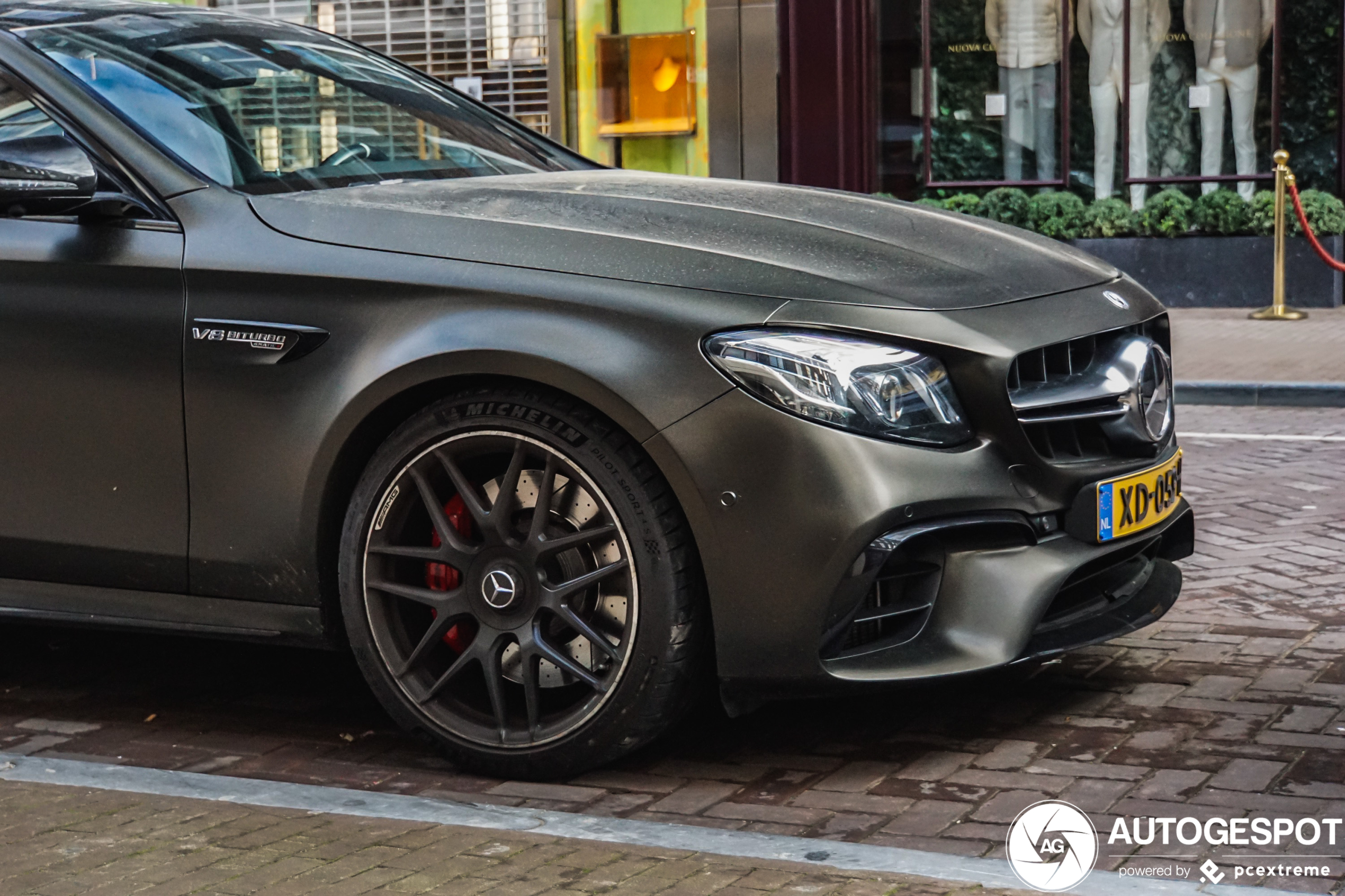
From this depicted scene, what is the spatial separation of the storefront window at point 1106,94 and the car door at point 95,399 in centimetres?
1199

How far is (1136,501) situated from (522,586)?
4.35 feet

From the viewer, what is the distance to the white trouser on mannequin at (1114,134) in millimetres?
14898

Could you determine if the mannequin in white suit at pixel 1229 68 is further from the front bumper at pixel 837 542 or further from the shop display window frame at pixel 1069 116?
the front bumper at pixel 837 542

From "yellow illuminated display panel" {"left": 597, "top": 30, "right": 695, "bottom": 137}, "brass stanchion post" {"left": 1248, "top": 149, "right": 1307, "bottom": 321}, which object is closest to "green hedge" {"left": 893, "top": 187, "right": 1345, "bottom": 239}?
"brass stanchion post" {"left": 1248, "top": 149, "right": 1307, "bottom": 321}

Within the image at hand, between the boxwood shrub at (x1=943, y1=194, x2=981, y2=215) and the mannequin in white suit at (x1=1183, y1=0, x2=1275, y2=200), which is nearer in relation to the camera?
the mannequin in white suit at (x1=1183, y1=0, x2=1275, y2=200)

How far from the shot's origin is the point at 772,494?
138 inches

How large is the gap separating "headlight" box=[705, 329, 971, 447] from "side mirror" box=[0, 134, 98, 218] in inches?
58.3

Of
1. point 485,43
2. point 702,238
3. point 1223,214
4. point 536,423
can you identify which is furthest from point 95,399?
point 485,43

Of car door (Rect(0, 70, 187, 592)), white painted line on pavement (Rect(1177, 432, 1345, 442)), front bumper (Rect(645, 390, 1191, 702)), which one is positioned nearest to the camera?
front bumper (Rect(645, 390, 1191, 702))

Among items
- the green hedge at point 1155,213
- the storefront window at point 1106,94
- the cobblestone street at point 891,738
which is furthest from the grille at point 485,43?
the cobblestone street at point 891,738

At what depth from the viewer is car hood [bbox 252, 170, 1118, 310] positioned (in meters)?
3.64

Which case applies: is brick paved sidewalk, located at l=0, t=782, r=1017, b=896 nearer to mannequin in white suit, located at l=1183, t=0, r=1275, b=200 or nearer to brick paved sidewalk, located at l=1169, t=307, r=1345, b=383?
brick paved sidewalk, located at l=1169, t=307, r=1345, b=383

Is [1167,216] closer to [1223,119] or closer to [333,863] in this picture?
[1223,119]

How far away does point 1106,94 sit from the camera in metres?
14.9
